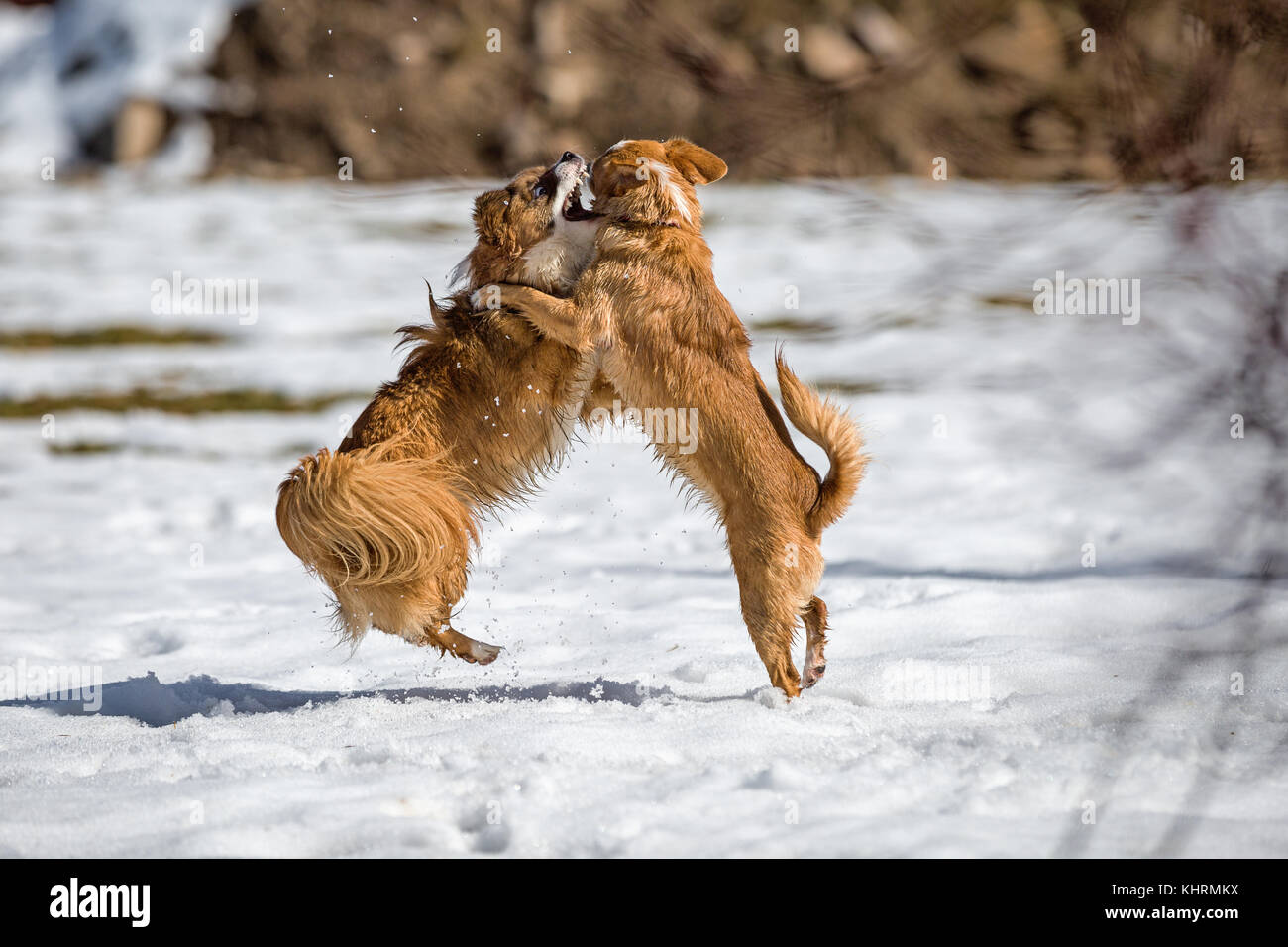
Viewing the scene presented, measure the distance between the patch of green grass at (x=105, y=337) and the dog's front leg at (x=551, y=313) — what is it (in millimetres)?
8814

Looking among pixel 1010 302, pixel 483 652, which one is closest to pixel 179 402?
pixel 483 652

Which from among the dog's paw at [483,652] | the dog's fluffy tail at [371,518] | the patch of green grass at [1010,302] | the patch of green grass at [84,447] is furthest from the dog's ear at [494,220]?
the patch of green grass at [84,447]

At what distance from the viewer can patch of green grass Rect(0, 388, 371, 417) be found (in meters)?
9.59

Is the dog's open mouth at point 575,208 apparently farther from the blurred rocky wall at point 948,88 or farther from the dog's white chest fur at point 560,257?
the blurred rocky wall at point 948,88

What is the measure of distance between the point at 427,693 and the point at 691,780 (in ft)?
4.40

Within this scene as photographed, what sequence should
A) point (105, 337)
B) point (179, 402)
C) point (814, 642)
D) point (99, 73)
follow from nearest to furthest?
point (814, 642) → point (179, 402) → point (105, 337) → point (99, 73)

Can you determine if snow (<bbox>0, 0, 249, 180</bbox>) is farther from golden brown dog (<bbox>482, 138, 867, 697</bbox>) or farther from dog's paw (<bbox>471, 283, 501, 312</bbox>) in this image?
golden brown dog (<bbox>482, 138, 867, 697</bbox>)

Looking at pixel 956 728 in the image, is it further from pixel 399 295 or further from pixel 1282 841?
pixel 399 295

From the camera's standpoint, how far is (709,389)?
357 cm

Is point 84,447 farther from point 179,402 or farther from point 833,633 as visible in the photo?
point 833,633

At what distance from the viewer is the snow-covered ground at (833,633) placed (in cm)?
155

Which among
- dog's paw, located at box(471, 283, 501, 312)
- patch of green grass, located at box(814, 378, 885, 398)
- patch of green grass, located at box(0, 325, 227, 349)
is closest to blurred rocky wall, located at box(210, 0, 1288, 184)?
dog's paw, located at box(471, 283, 501, 312)

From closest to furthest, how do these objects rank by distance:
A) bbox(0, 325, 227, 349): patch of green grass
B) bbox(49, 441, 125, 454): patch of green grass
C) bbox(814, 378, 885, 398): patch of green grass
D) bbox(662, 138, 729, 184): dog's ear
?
bbox(662, 138, 729, 184): dog's ear → bbox(49, 441, 125, 454): patch of green grass → bbox(814, 378, 885, 398): patch of green grass → bbox(0, 325, 227, 349): patch of green grass

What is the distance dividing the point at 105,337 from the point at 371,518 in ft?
30.5
